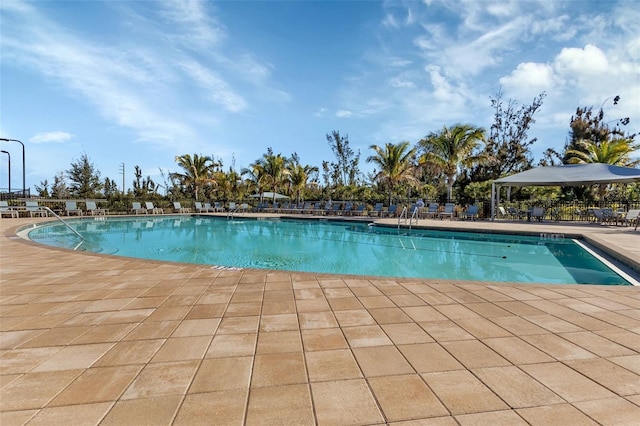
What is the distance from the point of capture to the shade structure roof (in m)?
12.6

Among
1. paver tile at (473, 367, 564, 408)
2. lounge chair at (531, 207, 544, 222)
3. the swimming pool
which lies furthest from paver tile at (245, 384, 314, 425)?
lounge chair at (531, 207, 544, 222)

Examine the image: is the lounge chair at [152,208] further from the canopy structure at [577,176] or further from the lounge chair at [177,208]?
the canopy structure at [577,176]

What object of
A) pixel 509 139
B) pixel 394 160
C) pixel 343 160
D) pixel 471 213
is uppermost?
pixel 509 139

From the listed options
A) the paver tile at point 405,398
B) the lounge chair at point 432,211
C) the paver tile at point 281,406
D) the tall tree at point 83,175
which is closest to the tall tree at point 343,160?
the lounge chair at point 432,211

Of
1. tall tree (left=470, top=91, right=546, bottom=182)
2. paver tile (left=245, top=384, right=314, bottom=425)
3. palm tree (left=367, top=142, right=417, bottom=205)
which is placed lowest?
paver tile (left=245, top=384, right=314, bottom=425)

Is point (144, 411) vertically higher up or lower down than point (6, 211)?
lower down

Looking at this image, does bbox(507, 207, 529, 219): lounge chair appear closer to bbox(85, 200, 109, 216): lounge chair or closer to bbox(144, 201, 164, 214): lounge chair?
bbox(144, 201, 164, 214): lounge chair

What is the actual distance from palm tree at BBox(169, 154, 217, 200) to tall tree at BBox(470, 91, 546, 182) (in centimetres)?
2255

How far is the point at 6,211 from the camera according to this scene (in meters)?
16.2

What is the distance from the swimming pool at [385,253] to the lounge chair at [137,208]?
9473 mm

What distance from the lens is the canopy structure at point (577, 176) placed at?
41.4ft

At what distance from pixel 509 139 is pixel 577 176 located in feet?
53.6

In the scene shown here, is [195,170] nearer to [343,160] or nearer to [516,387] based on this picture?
[343,160]

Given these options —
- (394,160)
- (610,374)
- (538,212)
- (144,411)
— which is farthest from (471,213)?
(144,411)
